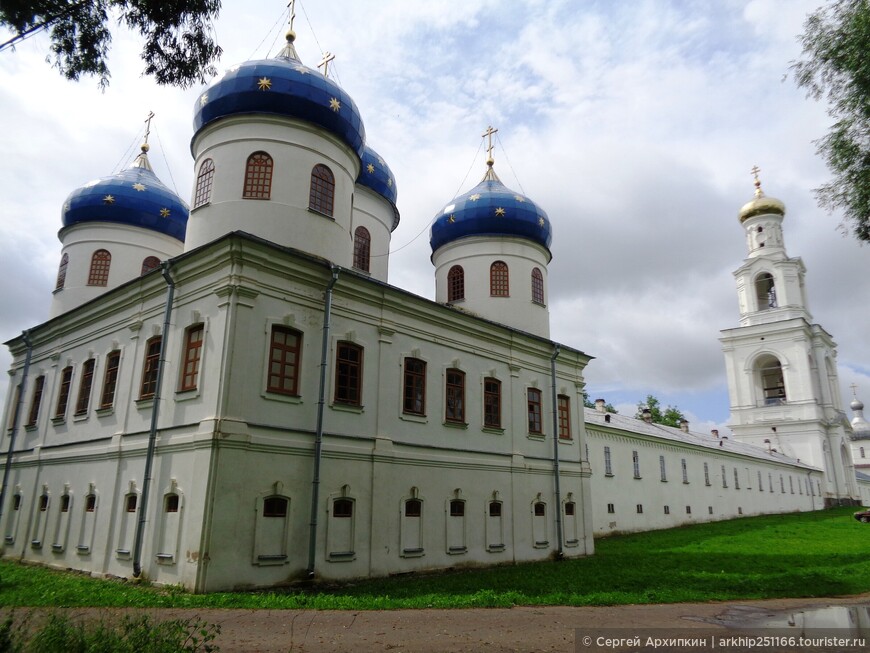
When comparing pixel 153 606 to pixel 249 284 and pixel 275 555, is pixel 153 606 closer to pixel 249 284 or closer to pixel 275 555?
pixel 275 555

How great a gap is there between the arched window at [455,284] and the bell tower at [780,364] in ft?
132

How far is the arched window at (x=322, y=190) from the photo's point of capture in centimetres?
1582

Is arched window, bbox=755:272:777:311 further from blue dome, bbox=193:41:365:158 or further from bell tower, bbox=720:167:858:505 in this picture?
blue dome, bbox=193:41:365:158

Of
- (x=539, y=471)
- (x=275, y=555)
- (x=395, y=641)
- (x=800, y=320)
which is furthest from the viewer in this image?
(x=800, y=320)

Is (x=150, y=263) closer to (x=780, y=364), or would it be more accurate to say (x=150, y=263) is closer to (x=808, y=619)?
(x=808, y=619)

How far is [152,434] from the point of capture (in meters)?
13.3

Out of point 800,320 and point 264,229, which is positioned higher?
point 800,320

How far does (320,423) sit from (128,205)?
11622mm

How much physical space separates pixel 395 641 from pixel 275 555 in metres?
4.65

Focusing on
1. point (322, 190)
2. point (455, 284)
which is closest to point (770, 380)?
point (455, 284)

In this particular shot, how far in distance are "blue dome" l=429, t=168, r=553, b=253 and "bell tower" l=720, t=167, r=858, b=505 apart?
3832 cm

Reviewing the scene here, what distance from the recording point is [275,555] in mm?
12297

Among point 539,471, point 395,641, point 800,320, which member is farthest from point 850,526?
point 395,641

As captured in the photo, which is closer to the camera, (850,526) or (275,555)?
(275,555)
